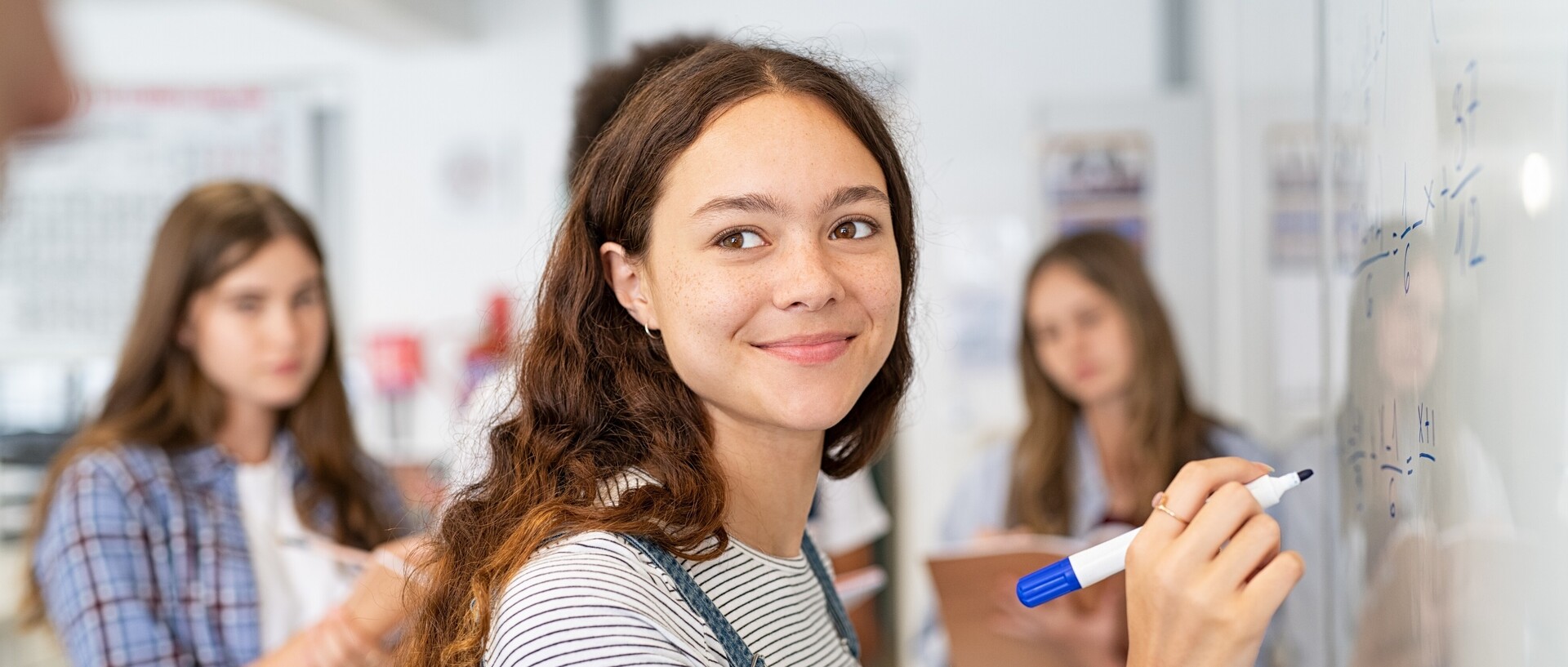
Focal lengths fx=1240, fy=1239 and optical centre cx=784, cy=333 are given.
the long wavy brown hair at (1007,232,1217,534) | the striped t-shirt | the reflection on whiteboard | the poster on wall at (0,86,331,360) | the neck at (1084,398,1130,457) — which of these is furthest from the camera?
the poster on wall at (0,86,331,360)

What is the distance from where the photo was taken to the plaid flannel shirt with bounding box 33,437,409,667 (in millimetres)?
1724

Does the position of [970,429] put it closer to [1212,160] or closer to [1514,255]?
[1212,160]

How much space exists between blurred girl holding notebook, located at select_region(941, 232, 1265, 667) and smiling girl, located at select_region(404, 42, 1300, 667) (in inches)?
53.2

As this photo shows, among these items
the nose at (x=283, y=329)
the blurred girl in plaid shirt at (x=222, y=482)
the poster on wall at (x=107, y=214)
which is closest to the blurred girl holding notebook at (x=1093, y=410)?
the blurred girl in plaid shirt at (x=222, y=482)

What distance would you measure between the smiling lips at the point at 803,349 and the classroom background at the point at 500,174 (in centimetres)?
202

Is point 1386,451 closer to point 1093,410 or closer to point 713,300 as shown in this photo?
point 713,300

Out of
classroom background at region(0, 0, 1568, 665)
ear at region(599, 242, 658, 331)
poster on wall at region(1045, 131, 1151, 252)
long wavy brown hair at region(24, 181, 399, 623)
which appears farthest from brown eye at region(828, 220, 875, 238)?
Answer: poster on wall at region(1045, 131, 1151, 252)

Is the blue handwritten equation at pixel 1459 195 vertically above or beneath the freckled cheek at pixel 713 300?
above

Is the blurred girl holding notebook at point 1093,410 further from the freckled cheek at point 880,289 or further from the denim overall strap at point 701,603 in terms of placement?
the denim overall strap at point 701,603

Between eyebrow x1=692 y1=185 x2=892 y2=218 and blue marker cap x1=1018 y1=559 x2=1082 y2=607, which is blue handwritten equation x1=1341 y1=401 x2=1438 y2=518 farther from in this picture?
eyebrow x1=692 y1=185 x2=892 y2=218

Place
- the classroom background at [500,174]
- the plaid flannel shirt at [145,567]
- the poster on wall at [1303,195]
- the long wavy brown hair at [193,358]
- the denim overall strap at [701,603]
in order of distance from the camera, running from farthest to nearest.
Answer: the classroom background at [500,174]
the long wavy brown hair at [193,358]
the plaid flannel shirt at [145,567]
the poster on wall at [1303,195]
the denim overall strap at [701,603]

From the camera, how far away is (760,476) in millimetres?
1093

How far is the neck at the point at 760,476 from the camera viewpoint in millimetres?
1078

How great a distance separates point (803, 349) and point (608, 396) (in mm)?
192
